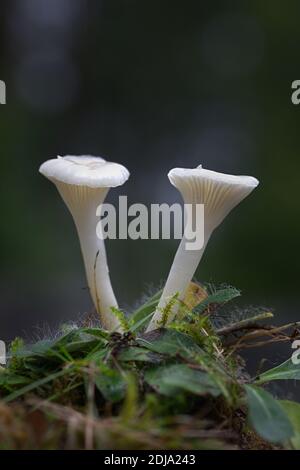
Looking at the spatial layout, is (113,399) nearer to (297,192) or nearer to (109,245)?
(297,192)

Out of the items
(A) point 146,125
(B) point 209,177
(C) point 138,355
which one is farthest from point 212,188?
(A) point 146,125

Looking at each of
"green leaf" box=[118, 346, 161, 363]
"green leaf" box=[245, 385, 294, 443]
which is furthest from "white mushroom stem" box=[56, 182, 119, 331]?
"green leaf" box=[245, 385, 294, 443]

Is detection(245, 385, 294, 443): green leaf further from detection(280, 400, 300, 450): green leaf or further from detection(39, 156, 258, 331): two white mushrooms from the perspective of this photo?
detection(39, 156, 258, 331): two white mushrooms

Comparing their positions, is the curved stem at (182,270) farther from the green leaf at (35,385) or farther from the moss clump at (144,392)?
the green leaf at (35,385)

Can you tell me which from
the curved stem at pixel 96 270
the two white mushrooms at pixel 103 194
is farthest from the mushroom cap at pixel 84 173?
the curved stem at pixel 96 270

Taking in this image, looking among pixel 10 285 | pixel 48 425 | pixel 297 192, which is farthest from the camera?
pixel 10 285

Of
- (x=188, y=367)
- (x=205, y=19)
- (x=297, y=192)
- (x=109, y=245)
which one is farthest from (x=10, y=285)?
(x=188, y=367)

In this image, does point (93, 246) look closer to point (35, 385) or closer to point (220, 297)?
point (220, 297)

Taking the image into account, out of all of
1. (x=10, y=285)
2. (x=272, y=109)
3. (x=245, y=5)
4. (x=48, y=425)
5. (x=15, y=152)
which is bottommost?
(x=48, y=425)
